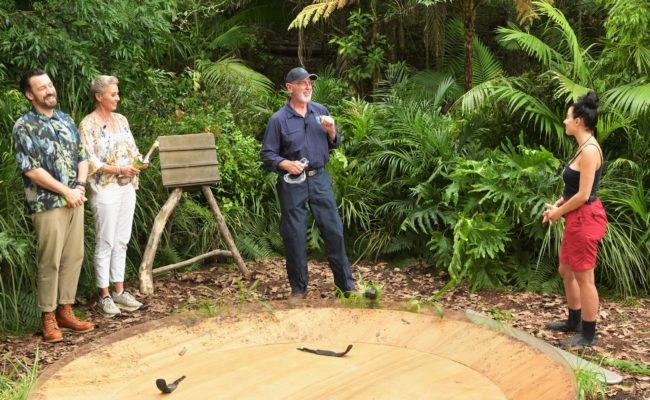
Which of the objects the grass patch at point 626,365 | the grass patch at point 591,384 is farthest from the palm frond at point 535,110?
the grass patch at point 591,384

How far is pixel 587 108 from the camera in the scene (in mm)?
4496

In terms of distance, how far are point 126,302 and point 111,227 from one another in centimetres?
62

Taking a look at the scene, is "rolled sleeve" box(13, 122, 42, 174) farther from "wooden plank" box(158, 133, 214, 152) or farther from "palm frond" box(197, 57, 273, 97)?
"palm frond" box(197, 57, 273, 97)

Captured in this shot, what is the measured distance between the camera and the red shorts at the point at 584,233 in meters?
4.57

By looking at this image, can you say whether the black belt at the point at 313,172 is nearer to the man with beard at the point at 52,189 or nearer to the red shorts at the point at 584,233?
the man with beard at the point at 52,189

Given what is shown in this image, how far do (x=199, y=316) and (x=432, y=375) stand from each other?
0.85 meters

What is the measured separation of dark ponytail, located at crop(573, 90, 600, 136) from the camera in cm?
446

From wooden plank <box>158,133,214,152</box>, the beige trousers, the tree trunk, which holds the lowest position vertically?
the beige trousers

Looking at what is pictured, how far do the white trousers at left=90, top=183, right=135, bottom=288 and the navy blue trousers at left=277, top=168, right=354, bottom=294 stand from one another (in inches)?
45.0

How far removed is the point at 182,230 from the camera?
23.0 feet

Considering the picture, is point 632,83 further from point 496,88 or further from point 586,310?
point 586,310

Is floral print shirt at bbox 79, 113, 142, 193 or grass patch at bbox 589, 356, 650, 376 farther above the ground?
floral print shirt at bbox 79, 113, 142, 193

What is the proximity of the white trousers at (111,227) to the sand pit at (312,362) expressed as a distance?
3086 millimetres

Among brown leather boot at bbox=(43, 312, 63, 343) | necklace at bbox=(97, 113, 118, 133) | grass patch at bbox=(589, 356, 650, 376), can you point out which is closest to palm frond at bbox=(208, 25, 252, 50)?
necklace at bbox=(97, 113, 118, 133)
